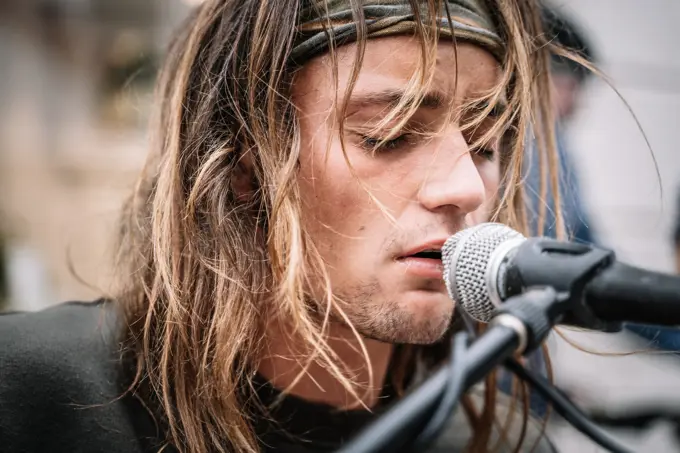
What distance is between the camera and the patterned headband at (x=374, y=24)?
127 cm

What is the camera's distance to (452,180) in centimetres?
122

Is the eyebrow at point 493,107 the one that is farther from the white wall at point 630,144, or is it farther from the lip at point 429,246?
the white wall at point 630,144

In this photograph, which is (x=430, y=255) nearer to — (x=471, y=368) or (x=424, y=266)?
(x=424, y=266)

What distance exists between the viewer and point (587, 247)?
31.3 inches

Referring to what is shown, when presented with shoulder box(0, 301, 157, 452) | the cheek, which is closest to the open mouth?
the cheek

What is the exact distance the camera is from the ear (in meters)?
1.42

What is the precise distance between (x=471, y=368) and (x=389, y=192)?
0.60 meters

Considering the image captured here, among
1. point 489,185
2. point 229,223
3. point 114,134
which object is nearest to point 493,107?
point 489,185

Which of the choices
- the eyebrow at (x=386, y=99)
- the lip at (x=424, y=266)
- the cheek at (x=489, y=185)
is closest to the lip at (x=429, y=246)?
the lip at (x=424, y=266)

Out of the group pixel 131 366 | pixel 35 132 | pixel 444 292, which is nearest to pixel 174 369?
pixel 131 366

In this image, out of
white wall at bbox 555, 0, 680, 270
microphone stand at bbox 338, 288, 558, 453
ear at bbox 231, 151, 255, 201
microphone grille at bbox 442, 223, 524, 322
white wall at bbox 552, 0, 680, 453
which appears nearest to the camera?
microphone stand at bbox 338, 288, 558, 453

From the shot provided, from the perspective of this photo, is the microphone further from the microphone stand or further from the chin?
the chin

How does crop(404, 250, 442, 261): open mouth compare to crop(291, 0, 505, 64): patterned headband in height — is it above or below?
below

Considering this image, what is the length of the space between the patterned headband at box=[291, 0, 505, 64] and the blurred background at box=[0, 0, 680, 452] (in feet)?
10.7
